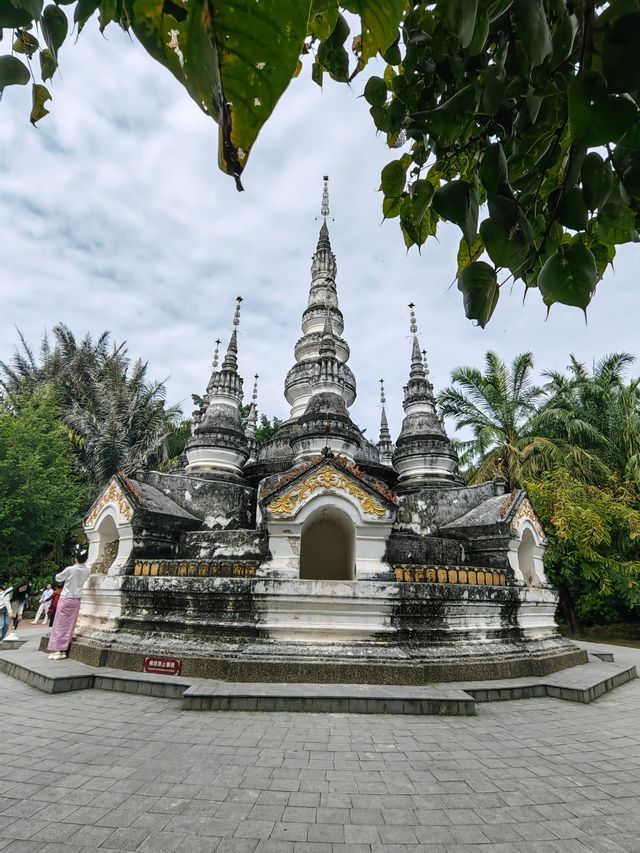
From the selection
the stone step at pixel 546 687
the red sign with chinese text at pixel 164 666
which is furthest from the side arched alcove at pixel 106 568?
the stone step at pixel 546 687

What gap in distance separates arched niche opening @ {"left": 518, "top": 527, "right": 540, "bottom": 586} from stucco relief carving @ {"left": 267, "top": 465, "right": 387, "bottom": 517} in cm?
387

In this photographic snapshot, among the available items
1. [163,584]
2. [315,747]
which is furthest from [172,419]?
[315,747]

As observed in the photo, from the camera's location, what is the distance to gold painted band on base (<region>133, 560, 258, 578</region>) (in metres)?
7.16

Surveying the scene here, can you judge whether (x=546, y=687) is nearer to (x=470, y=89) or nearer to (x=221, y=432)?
(x=470, y=89)

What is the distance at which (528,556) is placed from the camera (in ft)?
32.1

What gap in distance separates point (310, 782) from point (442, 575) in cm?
432

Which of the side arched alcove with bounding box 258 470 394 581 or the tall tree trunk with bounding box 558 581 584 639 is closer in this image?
the side arched alcove with bounding box 258 470 394 581

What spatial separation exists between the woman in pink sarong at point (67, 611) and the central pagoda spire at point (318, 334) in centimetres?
650

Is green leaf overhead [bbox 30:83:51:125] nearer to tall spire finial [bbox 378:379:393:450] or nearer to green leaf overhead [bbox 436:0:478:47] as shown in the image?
green leaf overhead [bbox 436:0:478:47]

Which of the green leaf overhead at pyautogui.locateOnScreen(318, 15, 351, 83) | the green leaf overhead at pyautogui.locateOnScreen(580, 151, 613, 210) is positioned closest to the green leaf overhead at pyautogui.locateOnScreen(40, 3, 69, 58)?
the green leaf overhead at pyautogui.locateOnScreen(318, 15, 351, 83)

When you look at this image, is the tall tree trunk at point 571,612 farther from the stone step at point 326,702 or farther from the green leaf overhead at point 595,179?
the green leaf overhead at point 595,179

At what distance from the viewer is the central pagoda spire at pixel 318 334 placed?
12.9m

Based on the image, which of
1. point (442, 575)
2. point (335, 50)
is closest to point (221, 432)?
point (442, 575)

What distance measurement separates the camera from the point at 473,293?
3.49 ft
